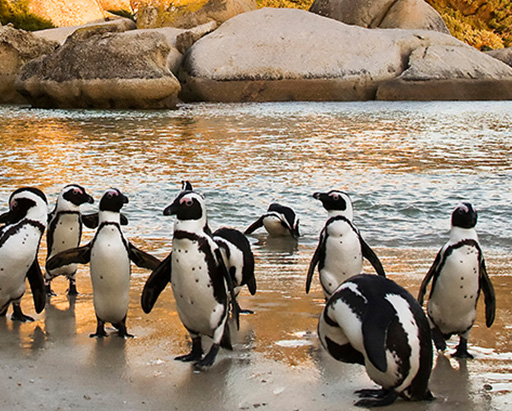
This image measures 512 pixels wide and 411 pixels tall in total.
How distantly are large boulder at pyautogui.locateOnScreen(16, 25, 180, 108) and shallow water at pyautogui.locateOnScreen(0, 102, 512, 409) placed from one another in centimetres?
106

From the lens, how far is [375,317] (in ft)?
8.06

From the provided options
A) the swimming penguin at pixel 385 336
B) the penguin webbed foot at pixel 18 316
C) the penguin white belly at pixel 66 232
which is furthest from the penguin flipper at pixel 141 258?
the swimming penguin at pixel 385 336

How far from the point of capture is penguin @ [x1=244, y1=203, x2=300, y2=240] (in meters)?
5.46

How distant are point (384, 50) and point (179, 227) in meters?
20.8

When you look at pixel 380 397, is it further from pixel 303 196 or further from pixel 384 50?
pixel 384 50

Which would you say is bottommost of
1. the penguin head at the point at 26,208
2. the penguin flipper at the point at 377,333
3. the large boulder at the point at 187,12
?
the penguin flipper at the point at 377,333

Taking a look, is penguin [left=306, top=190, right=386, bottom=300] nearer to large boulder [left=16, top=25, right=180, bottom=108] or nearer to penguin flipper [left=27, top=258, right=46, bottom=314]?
penguin flipper [left=27, top=258, right=46, bottom=314]

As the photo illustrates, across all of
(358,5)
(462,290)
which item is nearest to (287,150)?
(462,290)

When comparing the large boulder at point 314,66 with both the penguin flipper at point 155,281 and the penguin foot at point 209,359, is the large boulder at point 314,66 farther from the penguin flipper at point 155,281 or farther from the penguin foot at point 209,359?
the penguin foot at point 209,359

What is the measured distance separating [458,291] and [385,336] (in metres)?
0.86

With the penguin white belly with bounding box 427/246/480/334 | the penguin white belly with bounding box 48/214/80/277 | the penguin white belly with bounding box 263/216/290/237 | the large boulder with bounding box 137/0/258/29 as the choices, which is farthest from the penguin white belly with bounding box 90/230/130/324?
the large boulder with bounding box 137/0/258/29

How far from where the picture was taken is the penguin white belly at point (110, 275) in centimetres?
324

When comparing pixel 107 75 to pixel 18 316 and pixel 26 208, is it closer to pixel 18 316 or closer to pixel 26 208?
pixel 26 208

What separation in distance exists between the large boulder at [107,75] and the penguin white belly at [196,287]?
1577 centimetres
